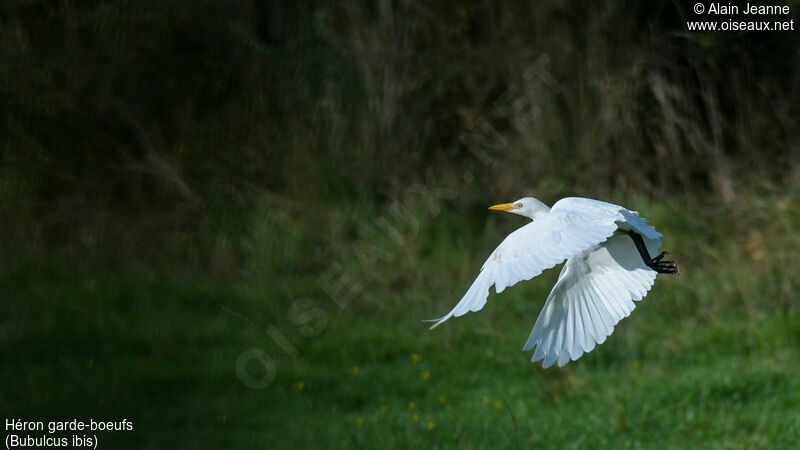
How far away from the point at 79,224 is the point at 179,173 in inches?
29.3

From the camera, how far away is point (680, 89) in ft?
22.4

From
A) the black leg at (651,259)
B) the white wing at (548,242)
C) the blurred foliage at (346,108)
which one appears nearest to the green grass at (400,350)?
the blurred foliage at (346,108)

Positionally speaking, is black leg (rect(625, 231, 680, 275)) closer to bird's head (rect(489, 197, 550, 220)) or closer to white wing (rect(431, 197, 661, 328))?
white wing (rect(431, 197, 661, 328))

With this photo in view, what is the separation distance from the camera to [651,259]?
2.44m

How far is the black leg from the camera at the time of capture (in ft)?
7.81

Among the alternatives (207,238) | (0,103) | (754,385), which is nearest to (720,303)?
(754,385)

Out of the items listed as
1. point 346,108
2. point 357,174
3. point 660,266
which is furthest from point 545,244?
point 346,108

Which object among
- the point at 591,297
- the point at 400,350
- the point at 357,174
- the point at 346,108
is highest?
the point at 346,108

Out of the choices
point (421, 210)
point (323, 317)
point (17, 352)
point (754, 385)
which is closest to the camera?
point (754, 385)

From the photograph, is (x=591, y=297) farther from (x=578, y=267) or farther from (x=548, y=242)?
(x=548, y=242)

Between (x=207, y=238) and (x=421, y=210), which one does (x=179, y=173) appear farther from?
(x=421, y=210)

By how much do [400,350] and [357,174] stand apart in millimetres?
1831

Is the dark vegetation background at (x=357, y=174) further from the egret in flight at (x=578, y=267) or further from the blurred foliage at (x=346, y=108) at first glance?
the egret in flight at (x=578, y=267)

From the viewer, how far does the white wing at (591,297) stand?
2373 mm
